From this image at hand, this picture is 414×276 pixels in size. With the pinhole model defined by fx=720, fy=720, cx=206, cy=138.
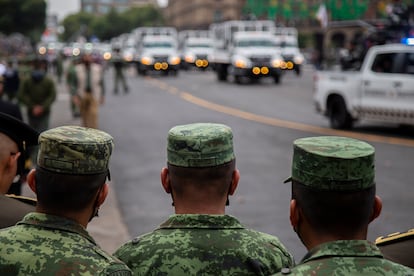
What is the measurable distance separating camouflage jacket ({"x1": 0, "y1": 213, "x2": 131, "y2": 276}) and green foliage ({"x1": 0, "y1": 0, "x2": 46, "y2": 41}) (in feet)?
160

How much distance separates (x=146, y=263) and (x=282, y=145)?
10.9m

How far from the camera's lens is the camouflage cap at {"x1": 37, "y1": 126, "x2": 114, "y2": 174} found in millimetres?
2551

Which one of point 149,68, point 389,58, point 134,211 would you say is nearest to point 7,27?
point 149,68

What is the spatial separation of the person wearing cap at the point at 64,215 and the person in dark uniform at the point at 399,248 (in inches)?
42.6

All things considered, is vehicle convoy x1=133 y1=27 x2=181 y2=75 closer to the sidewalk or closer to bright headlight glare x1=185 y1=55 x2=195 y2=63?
bright headlight glare x1=185 y1=55 x2=195 y2=63

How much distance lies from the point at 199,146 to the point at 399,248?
35.6 inches

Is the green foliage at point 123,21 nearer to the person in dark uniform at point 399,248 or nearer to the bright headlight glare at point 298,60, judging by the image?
the bright headlight glare at point 298,60

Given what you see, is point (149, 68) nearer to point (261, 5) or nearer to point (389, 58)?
point (389, 58)

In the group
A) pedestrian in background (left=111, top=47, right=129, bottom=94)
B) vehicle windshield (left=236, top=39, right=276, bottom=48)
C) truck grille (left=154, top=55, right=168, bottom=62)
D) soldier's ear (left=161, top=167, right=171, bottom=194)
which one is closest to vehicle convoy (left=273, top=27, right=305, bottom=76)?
truck grille (left=154, top=55, right=168, bottom=62)

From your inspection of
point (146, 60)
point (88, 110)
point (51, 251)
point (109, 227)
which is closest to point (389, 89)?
point (88, 110)

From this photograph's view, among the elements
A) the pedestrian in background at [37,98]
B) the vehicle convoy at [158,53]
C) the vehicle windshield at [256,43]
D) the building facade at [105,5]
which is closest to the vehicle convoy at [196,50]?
the vehicle convoy at [158,53]

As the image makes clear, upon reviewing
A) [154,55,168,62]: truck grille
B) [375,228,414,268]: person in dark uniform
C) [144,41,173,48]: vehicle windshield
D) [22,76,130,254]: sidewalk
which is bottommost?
[154,55,168,62]: truck grille

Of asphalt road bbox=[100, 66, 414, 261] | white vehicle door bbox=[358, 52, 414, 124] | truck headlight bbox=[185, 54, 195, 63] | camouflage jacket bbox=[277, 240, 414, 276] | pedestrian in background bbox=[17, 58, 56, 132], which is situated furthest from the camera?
truck headlight bbox=[185, 54, 195, 63]

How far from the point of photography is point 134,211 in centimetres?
852
